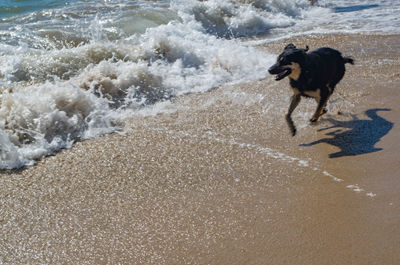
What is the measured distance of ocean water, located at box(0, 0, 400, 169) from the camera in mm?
5273

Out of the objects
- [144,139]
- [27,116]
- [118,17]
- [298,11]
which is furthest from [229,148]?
[298,11]

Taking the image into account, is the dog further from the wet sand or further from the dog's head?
the wet sand

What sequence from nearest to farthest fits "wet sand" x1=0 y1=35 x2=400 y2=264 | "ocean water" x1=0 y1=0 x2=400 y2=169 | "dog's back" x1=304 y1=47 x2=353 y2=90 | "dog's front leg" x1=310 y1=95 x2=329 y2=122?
1. "wet sand" x1=0 y1=35 x2=400 y2=264
2. "dog's back" x1=304 y1=47 x2=353 y2=90
3. "dog's front leg" x1=310 y1=95 x2=329 y2=122
4. "ocean water" x1=0 y1=0 x2=400 y2=169

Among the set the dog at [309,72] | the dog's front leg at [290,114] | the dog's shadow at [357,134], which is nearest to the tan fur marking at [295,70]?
the dog at [309,72]

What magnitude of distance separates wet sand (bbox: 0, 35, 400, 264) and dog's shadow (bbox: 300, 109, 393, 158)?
20mm

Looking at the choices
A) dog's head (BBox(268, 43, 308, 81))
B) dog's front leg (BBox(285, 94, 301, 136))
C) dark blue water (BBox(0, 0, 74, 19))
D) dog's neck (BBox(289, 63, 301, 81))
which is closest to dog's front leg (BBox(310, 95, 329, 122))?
dog's front leg (BBox(285, 94, 301, 136))

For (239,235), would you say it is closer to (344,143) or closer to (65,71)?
(344,143)

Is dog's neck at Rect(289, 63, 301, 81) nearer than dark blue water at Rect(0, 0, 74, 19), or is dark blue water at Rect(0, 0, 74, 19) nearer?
dog's neck at Rect(289, 63, 301, 81)

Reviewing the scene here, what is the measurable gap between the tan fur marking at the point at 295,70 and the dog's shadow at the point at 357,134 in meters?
0.80

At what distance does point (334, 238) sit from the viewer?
3062mm

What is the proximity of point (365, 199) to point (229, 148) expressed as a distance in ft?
5.29

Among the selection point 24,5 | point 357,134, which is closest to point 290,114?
point 357,134

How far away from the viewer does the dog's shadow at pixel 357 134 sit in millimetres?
4480

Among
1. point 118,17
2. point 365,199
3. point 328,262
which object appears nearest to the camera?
point 328,262
